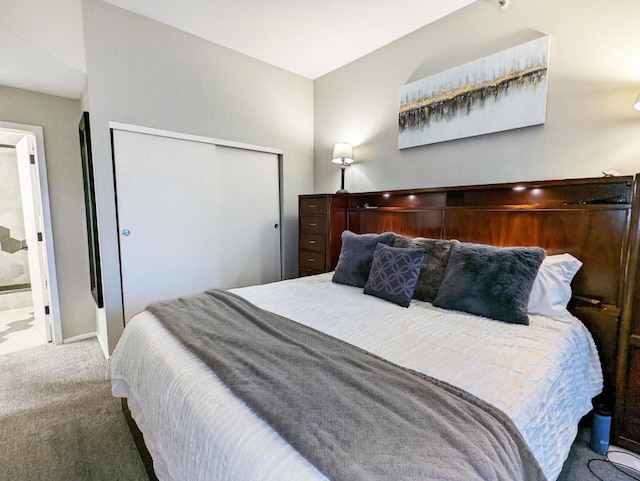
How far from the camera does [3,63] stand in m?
2.22

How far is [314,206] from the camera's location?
3.24 m

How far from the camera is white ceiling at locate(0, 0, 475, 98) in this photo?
2.11 metres

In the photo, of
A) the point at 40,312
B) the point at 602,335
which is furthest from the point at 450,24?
the point at 40,312

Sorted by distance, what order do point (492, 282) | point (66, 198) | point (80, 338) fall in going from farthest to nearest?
point (80, 338)
point (66, 198)
point (492, 282)

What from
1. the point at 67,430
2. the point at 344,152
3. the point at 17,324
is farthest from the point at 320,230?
the point at 17,324

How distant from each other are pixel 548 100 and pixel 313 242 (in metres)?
2.26

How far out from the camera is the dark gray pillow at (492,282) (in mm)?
1627

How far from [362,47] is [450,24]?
89 centimetres

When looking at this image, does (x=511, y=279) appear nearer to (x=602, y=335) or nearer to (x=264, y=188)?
(x=602, y=335)

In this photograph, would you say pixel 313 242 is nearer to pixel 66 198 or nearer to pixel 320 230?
pixel 320 230

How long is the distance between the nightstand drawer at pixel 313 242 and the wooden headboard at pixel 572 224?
41.7 inches

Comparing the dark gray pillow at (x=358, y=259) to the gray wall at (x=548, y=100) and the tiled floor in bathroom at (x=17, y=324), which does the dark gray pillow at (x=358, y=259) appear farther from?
the tiled floor in bathroom at (x=17, y=324)

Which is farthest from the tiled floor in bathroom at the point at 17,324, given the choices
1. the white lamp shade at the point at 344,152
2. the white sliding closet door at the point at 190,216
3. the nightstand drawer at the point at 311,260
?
the white lamp shade at the point at 344,152

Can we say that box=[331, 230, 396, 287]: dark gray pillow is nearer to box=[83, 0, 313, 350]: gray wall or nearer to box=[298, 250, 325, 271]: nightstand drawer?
box=[298, 250, 325, 271]: nightstand drawer
